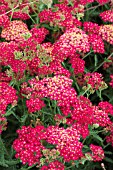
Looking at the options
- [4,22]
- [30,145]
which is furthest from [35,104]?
[4,22]

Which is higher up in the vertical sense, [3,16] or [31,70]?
[3,16]

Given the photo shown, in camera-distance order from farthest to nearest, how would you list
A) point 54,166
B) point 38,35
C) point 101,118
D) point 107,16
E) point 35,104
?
1. point 107,16
2. point 38,35
3. point 101,118
4. point 35,104
5. point 54,166

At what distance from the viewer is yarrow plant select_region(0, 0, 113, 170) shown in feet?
10.5

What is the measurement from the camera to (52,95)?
10.9 ft

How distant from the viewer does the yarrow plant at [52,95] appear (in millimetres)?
3193

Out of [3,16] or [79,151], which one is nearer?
[79,151]

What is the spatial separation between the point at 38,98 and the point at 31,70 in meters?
0.42

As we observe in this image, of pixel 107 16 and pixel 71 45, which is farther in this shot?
pixel 107 16

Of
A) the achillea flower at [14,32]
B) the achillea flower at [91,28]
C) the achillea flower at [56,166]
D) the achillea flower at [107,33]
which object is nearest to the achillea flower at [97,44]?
the achillea flower at [107,33]

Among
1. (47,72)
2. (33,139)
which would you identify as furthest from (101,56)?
(33,139)

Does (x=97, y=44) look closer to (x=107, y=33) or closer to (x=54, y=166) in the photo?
(x=107, y=33)

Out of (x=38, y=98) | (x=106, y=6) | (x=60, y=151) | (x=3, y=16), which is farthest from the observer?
(x=106, y=6)

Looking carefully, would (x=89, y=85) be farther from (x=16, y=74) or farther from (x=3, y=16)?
(x=3, y=16)

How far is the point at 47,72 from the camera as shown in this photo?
11.7 ft
